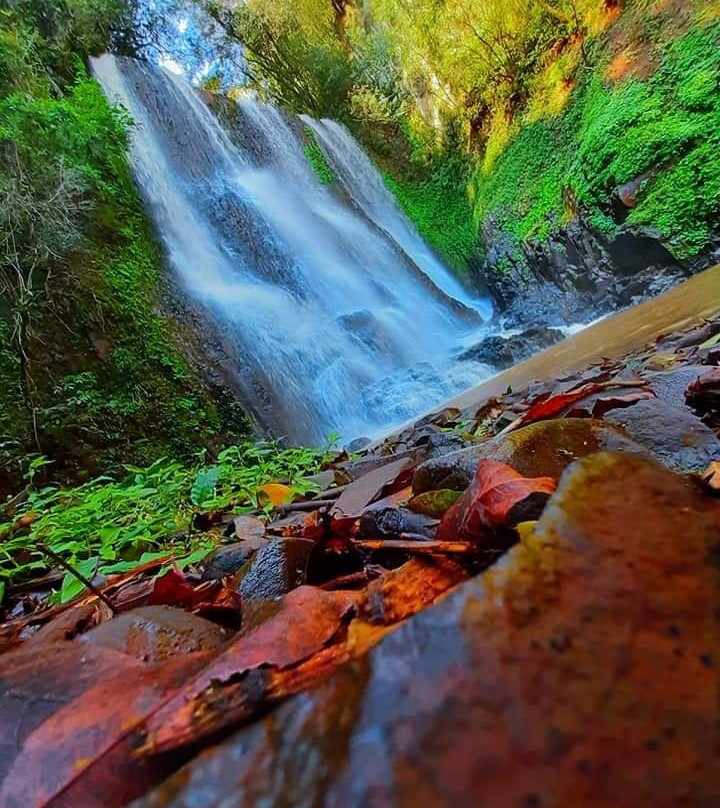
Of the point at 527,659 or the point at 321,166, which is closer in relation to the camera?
the point at 527,659

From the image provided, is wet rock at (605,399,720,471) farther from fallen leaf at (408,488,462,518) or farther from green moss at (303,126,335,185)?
green moss at (303,126,335,185)

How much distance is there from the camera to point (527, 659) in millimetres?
296

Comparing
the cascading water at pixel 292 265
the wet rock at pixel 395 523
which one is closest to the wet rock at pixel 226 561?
the wet rock at pixel 395 523

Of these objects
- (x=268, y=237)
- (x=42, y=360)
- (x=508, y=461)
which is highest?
(x=268, y=237)

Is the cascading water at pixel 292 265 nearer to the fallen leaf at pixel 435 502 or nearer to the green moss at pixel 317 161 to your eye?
the green moss at pixel 317 161

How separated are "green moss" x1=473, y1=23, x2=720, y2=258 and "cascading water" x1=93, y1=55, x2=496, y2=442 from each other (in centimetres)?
350

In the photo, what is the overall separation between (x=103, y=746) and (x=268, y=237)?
33.9 ft

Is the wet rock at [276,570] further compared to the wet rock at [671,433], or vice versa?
the wet rock at [671,433]

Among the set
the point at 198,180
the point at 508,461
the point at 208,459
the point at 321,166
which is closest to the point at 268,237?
the point at 198,180

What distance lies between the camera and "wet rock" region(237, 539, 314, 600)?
76cm

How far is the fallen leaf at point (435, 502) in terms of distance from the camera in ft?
2.62

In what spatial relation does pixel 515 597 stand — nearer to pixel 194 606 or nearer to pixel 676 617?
pixel 676 617

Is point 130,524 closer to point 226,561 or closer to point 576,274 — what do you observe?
point 226,561

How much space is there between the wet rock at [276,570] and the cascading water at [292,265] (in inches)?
231
